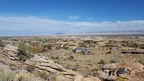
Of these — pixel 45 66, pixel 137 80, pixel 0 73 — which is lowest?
pixel 137 80

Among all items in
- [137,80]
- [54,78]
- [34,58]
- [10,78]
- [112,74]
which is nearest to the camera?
[10,78]

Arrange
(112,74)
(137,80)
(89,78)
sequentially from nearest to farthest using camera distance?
(89,78) < (137,80) < (112,74)

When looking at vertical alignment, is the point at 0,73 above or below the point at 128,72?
above

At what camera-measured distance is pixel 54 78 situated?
13438 mm

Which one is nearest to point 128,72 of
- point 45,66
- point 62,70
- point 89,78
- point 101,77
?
point 101,77

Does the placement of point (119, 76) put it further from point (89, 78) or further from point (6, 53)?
point (6, 53)

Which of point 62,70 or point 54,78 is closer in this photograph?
point 54,78

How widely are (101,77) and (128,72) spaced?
2392mm

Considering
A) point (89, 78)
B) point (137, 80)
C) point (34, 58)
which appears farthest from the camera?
point (34, 58)

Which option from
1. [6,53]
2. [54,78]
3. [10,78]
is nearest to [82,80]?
[54,78]

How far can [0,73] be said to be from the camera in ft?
30.6

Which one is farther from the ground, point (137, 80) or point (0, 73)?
point (0, 73)

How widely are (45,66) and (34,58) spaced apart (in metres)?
2.36

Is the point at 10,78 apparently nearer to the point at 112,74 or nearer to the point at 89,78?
the point at 89,78
